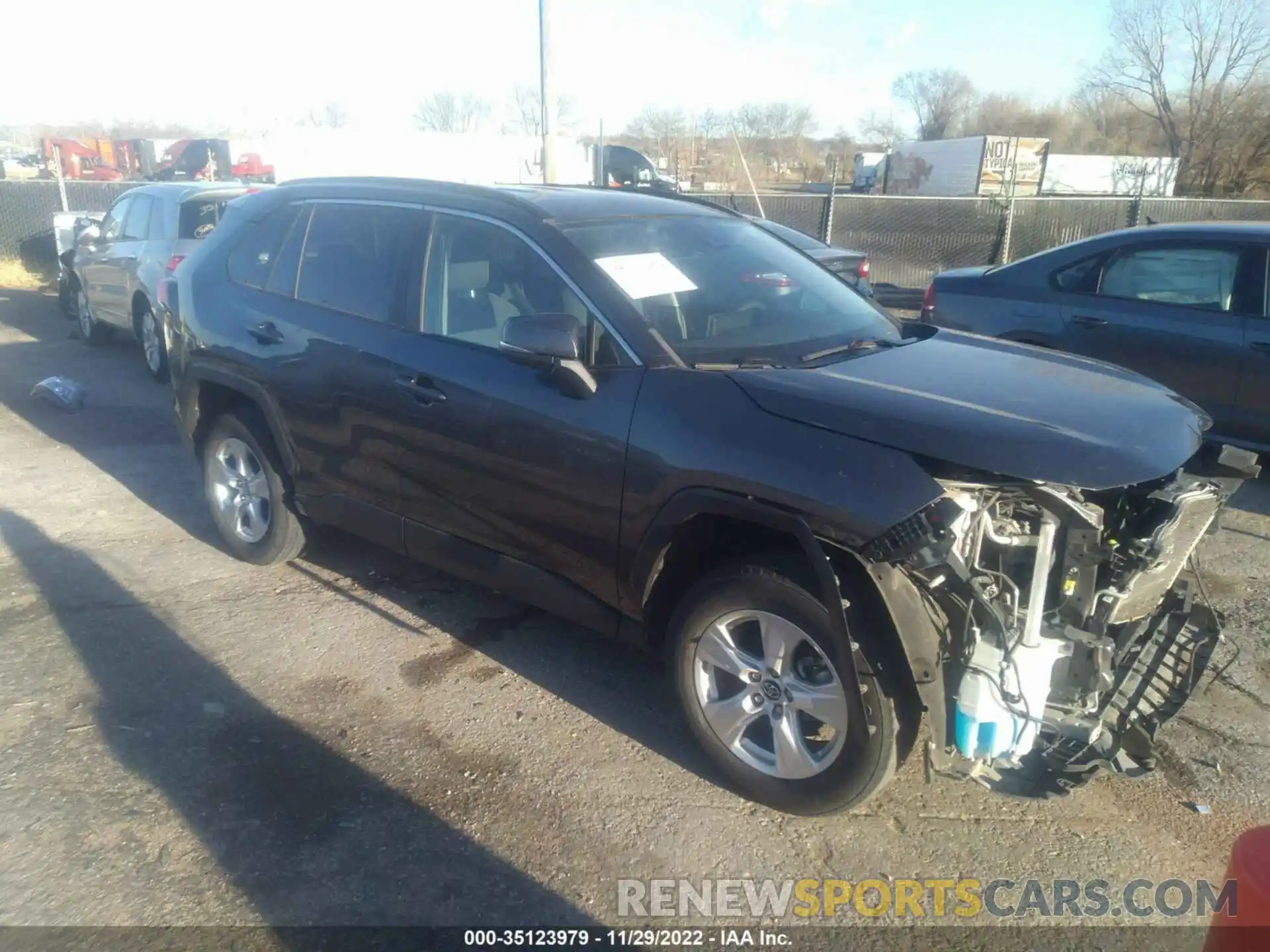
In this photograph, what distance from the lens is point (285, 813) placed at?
325 centimetres

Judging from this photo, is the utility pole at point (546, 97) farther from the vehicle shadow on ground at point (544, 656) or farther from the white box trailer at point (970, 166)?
the white box trailer at point (970, 166)

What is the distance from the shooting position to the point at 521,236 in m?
3.82

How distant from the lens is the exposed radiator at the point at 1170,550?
9.78 ft

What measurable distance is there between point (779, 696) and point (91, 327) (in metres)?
10.9

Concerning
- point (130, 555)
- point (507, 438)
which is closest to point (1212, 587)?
point (507, 438)

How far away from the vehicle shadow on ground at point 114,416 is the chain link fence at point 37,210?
504cm

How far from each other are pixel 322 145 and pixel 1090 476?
97.9ft

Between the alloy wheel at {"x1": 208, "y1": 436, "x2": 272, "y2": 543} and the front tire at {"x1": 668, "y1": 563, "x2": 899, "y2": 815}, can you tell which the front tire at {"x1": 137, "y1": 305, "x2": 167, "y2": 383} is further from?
the front tire at {"x1": 668, "y1": 563, "x2": 899, "y2": 815}

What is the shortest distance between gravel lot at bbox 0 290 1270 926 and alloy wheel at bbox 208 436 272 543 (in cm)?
26

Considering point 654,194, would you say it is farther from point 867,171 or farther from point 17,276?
point 867,171

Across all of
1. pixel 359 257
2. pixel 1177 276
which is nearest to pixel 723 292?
pixel 359 257

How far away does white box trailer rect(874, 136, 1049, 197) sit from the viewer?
4047 centimetres

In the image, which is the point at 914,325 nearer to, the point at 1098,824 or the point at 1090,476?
the point at 1090,476

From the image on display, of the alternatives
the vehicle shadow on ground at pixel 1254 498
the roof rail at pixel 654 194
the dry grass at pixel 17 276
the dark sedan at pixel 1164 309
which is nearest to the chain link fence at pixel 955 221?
the dry grass at pixel 17 276
